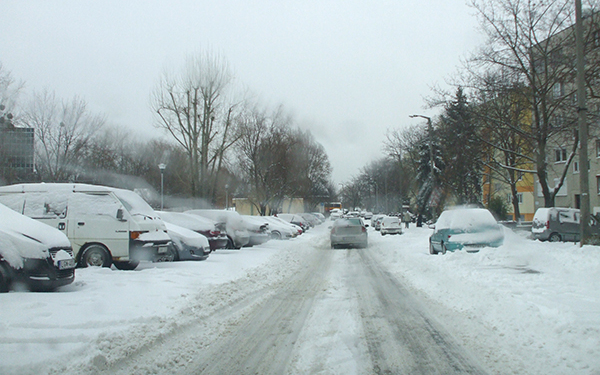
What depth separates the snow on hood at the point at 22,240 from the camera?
280 inches

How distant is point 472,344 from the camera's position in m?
5.48

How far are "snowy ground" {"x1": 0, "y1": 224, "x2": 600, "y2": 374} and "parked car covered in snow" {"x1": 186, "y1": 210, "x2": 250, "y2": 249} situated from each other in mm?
7067

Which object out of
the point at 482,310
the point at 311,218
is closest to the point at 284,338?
the point at 482,310

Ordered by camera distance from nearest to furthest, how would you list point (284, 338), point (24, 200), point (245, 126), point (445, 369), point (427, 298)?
point (445, 369)
point (284, 338)
point (427, 298)
point (24, 200)
point (245, 126)

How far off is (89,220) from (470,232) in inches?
435

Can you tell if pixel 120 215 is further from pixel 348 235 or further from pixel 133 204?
pixel 348 235

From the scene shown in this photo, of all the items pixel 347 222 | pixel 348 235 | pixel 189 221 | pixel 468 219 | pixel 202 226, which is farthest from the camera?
pixel 347 222

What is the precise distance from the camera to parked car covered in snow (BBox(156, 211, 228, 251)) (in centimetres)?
1666

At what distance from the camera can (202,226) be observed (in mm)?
16797

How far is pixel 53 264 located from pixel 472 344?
247 inches

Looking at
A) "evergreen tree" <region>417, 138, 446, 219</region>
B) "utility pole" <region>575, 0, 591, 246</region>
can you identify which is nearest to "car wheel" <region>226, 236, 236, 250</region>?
"utility pole" <region>575, 0, 591, 246</region>

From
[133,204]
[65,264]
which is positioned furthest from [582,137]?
[65,264]

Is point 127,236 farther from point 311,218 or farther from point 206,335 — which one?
point 311,218

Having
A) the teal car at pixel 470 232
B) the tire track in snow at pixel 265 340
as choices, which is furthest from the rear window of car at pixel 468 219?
the tire track in snow at pixel 265 340
